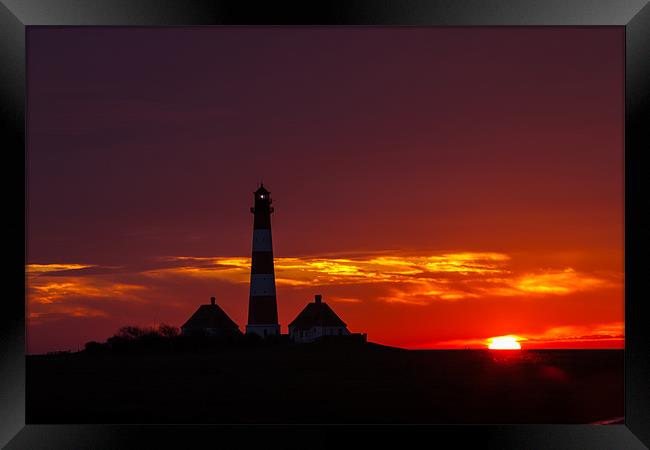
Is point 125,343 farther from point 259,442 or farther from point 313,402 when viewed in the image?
point 259,442

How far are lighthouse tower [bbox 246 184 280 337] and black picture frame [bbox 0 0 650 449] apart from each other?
11187mm

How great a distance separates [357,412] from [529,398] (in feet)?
7.45

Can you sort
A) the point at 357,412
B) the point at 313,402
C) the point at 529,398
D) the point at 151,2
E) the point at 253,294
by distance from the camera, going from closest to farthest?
1. the point at 151,2
2. the point at 357,412
3. the point at 313,402
4. the point at 529,398
5. the point at 253,294

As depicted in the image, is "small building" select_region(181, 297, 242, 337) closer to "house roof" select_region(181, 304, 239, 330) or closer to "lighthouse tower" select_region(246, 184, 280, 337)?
"house roof" select_region(181, 304, 239, 330)

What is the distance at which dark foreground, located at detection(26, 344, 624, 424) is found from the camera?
816cm

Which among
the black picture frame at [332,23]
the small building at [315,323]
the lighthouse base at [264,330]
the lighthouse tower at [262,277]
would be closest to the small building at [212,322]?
the lighthouse base at [264,330]

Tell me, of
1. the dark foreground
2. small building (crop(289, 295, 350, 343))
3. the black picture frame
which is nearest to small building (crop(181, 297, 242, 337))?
small building (crop(289, 295, 350, 343))

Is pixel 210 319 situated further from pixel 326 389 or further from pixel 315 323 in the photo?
pixel 326 389

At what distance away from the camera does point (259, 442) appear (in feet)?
8.61

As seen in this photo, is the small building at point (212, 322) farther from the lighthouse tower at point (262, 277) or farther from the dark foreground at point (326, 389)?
the dark foreground at point (326, 389)

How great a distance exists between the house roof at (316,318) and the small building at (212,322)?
1078 mm

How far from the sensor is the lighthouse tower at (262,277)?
13859 mm

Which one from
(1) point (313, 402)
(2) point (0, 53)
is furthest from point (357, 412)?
(2) point (0, 53)

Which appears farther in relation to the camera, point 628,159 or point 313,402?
point 313,402
